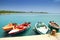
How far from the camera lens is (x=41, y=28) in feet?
8.32

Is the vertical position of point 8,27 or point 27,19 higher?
point 27,19

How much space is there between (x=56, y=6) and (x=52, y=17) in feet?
0.94

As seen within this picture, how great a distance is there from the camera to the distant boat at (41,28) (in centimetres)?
249

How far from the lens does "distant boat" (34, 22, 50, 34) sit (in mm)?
2494

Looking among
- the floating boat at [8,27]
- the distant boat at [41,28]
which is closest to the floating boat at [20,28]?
the floating boat at [8,27]

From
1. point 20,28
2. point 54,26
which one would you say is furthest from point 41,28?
point 20,28

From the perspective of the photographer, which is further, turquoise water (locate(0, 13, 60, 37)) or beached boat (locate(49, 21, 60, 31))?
beached boat (locate(49, 21, 60, 31))

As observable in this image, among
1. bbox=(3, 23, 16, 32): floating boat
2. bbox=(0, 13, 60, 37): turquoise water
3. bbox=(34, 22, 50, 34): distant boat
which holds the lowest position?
bbox=(34, 22, 50, 34): distant boat

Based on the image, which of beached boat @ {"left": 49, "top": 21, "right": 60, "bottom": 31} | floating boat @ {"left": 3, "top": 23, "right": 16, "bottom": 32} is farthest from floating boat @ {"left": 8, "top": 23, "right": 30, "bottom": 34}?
beached boat @ {"left": 49, "top": 21, "right": 60, "bottom": 31}

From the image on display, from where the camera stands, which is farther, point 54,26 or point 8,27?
point 54,26

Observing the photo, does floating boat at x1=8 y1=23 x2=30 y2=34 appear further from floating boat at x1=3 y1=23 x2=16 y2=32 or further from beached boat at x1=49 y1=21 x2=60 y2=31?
beached boat at x1=49 y1=21 x2=60 y2=31

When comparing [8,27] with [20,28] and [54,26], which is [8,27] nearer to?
[20,28]

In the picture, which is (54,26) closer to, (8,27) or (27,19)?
(27,19)

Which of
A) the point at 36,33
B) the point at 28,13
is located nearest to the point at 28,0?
the point at 28,13
